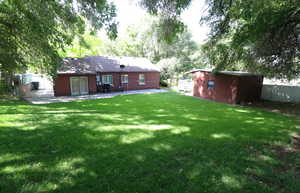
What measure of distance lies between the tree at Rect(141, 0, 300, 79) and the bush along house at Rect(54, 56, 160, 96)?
11808 mm

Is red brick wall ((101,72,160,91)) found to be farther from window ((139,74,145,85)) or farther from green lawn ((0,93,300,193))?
green lawn ((0,93,300,193))

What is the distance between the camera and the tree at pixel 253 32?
4879 mm

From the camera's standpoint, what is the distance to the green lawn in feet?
9.14

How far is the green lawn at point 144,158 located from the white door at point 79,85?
10176 millimetres

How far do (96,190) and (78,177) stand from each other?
518mm

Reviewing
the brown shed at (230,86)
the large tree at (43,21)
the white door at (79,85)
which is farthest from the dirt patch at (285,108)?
the white door at (79,85)

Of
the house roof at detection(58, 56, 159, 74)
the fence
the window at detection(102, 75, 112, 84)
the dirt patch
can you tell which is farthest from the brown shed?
the window at detection(102, 75, 112, 84)

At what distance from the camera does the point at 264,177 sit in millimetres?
3088

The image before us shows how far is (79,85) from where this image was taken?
53.3 feet

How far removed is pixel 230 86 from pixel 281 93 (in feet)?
13.0

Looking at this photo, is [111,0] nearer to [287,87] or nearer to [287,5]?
A: [287,5]

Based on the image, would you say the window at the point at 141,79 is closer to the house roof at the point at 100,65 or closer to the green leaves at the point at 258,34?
the house roof at the point at 100,65

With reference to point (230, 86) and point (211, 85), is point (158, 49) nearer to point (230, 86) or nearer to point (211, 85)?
point (211, 85)

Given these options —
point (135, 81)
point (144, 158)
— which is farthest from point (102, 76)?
point (144, 158)
